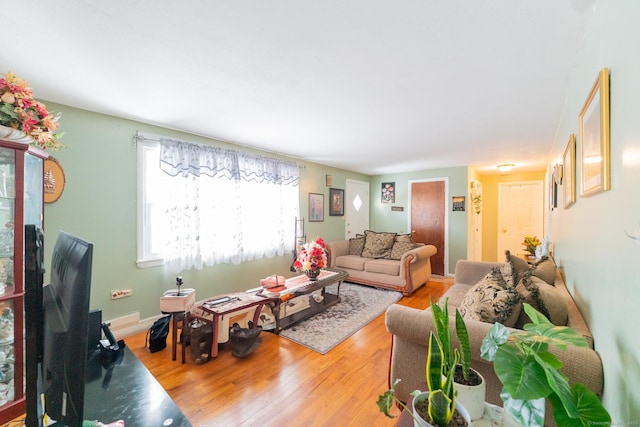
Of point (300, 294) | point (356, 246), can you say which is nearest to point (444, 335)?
point (300, 294)

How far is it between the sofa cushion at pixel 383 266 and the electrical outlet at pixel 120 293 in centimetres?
323

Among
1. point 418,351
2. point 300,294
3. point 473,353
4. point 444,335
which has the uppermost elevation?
point 444,335

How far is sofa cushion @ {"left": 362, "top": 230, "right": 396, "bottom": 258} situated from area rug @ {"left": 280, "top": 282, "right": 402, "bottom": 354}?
0.69m

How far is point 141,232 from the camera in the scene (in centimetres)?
274

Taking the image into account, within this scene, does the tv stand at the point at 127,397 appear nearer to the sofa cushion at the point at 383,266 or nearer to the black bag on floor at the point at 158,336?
the black bag on floor at the point at 158,336

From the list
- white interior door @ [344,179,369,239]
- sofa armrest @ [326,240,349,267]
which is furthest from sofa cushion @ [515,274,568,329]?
white interior door @ [344,179,369,239]

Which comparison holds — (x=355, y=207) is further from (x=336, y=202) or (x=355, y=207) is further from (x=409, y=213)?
(x=409, y=213)

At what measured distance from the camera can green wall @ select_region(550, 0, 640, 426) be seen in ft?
2.27

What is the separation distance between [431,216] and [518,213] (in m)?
2.07

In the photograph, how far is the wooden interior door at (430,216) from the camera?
5.26 meters

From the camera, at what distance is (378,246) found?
4.60 m

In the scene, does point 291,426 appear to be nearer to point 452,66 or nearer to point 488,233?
point 452,66

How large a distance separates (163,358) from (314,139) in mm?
2781

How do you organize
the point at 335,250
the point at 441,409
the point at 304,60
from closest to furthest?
the point at 441,409, the point at 304,60, the point at 335,250
